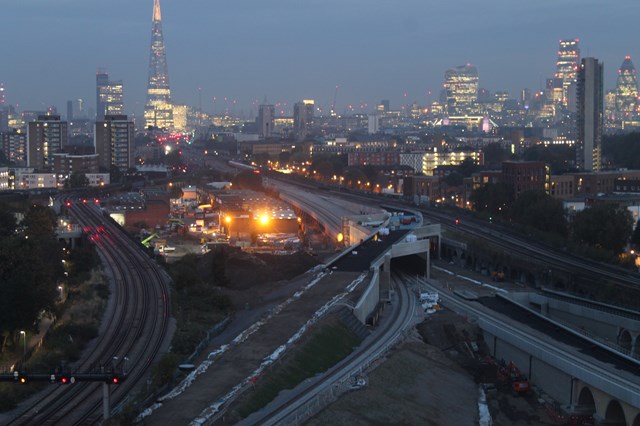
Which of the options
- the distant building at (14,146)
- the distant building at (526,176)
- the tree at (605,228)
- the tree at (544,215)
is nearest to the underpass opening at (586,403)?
the tree at (605,228)

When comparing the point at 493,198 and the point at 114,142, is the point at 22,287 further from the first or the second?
the point at 114,142

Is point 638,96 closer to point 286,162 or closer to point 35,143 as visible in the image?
point 286,162

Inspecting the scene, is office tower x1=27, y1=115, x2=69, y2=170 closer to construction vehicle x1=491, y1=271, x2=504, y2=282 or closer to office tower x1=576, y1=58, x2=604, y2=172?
office tower x1=576, y1=58, x2=604, y2=172

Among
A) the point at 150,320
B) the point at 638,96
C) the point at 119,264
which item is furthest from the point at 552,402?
the point at 638,96

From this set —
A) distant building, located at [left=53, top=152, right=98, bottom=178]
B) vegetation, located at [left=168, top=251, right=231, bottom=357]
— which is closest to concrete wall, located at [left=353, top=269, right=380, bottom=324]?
vegetation, located at [left=168, top=251, right=231, bottom=357]

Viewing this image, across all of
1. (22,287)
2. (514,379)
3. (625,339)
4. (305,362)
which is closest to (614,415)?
(514,379)

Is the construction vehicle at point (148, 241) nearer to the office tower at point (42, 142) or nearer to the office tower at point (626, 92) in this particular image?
the office tower at point (42, 142)
